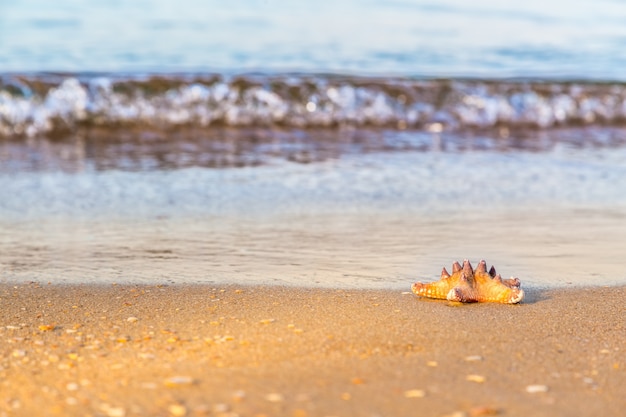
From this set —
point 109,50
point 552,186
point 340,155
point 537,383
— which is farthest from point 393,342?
point 109,50

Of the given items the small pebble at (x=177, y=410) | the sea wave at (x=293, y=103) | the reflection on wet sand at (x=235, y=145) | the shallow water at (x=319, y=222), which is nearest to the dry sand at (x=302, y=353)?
the small pebble at (x=177, y=410)

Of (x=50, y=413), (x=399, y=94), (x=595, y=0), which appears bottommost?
(x=50, y=413)

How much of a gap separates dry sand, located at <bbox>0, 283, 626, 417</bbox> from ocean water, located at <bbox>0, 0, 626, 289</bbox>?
0.37 metres

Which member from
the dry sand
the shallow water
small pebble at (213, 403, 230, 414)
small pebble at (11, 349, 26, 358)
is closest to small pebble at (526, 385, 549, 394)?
the dry sand

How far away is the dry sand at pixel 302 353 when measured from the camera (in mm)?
2461

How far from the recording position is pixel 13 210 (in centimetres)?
533

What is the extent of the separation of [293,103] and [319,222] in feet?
15.1

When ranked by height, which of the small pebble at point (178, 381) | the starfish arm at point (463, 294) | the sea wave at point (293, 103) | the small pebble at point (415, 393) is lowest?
the small pebble at point (415, 393)

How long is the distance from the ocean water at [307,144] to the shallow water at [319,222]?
20 millimetres

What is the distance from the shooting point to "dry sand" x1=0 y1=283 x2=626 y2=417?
2.46 metres

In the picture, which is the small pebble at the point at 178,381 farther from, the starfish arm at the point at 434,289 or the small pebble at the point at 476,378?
the starfish arm at the point at 434,289

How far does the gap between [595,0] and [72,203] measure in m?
15.2

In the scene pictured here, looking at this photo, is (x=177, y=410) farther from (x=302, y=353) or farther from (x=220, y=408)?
(x=302, y=353)

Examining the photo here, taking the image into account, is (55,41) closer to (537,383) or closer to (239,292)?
(239,292)
